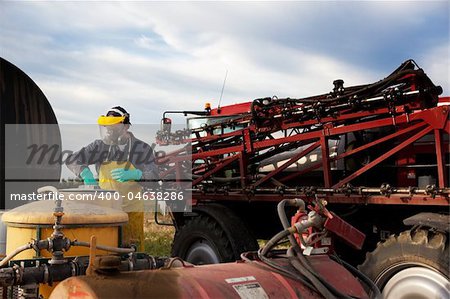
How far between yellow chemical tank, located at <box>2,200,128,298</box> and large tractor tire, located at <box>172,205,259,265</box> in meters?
2.21

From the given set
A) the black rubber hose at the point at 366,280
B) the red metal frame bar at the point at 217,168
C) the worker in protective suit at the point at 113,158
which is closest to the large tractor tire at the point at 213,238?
the red metal frame bar at the point at 217,168

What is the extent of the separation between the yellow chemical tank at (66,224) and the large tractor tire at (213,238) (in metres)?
2.21

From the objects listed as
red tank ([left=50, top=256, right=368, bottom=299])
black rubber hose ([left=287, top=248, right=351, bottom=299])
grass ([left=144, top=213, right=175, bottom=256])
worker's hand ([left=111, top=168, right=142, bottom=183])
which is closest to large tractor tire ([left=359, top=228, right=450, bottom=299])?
red tank ([left=50, top=256, right=368, bottom=299])

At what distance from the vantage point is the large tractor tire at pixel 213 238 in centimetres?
573

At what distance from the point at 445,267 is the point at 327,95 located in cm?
212

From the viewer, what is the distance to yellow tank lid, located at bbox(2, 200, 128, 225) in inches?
137

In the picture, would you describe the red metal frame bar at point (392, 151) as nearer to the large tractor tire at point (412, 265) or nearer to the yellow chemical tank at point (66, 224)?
the large tractor tire at point (412, 265)

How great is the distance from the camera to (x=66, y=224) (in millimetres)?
3473

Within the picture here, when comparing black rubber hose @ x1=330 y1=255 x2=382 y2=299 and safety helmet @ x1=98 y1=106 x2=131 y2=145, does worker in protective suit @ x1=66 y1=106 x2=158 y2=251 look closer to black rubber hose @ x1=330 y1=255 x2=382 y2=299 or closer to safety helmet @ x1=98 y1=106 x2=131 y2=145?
safety helmet @ x1=98 y1=106 x2=131 y2=145

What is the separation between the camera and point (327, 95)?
5.20m

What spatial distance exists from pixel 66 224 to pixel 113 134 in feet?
6.72

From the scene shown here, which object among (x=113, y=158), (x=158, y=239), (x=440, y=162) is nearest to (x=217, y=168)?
(x=113, y=158)

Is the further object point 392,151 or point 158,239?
point 158,239

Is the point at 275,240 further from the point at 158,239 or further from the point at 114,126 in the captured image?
the point at 158,239
